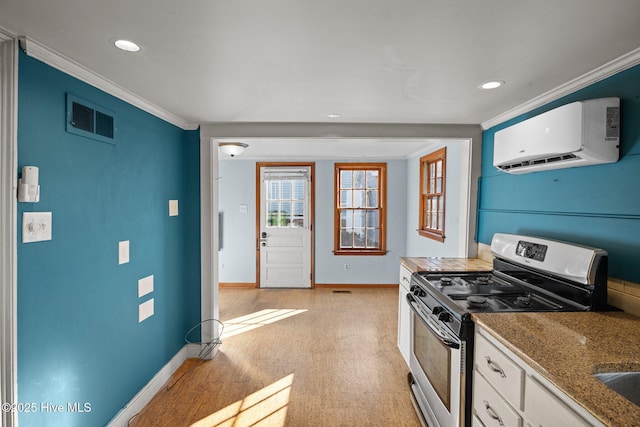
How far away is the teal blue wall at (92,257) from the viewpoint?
4.89ft

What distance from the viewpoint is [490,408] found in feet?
4.74

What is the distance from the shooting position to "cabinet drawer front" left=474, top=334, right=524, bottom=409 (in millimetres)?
1250

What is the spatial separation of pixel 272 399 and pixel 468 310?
1.61m

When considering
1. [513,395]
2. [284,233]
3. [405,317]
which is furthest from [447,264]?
[284,233]

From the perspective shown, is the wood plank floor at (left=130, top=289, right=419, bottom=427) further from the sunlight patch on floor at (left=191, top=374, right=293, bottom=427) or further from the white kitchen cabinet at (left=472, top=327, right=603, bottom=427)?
the white kitchen cabinet at (left=472, top=327, right=603, bottom=427)

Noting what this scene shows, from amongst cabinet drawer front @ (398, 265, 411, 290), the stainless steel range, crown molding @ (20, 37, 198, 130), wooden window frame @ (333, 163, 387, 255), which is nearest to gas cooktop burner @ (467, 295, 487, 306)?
the stainless steel range

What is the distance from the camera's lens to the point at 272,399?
242 centimetres

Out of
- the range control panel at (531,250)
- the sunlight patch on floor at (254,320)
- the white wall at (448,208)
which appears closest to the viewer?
the range control panel at (531,250)

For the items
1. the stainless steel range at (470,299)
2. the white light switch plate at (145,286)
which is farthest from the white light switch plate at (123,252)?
the stainless steel range at (470,299)

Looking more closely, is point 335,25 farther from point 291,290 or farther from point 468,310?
point 291,290

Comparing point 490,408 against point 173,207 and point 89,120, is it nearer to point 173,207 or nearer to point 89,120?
point 89,120

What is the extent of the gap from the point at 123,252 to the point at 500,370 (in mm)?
2242

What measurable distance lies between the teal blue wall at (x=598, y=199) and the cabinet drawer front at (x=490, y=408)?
901 mm

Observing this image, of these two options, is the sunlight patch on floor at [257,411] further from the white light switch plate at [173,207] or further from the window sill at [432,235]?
the window sill at [432,235]
